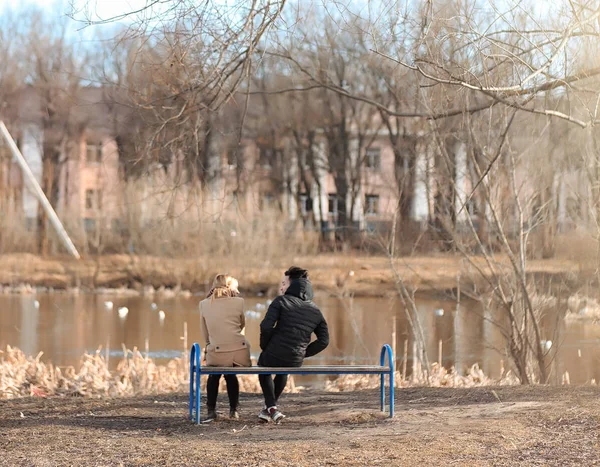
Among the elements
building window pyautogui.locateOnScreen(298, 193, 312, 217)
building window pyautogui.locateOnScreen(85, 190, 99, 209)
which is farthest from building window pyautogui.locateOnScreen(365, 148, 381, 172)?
building window pyautogui.locateOnScreen(85, 190, 99, 209)

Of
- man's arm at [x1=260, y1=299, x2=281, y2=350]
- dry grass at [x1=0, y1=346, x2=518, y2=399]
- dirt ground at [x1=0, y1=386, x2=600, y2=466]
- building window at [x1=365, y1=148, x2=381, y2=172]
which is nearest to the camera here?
dirt ground at [x1=0, y1=386, x2=600, y2=466]

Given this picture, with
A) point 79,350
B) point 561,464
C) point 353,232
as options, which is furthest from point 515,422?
point 353,232

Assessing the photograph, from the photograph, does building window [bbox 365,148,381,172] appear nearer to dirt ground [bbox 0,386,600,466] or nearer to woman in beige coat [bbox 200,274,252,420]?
dirt ground [bbox 0,386,600,466]

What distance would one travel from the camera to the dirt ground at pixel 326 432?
5.96 m

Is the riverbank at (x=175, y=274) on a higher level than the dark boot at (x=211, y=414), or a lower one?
higher

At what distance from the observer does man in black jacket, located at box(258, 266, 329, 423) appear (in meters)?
7.37

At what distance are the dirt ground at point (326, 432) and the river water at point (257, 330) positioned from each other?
4.12 m

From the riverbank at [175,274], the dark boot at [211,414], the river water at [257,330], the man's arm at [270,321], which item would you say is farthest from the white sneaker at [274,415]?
the riverbank at [175,274]

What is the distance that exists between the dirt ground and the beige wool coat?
1.64ft

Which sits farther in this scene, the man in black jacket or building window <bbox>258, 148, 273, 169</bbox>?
building window <bbox>258, 148, 273, 169</bbox>

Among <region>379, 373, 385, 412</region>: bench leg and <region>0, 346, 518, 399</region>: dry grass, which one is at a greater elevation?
<region>379, 373, 385, 412</region>: bench leg

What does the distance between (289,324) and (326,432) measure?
35.5 inches

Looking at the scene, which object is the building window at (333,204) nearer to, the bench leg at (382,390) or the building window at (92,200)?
the building window at (92,200)

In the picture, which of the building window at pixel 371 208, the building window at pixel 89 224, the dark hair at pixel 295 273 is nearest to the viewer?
the dark hair at pixel 295 273
